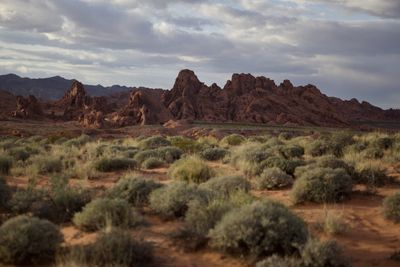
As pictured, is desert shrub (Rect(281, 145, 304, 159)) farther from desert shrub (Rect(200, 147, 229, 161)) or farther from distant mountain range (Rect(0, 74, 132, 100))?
distant mountain range (Rect(0, 74, 132, 100))

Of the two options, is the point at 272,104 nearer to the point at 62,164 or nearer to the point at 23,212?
the point at 62,164

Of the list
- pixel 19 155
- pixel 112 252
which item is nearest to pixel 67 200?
pixel 112 252

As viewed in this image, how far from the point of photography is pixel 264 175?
41.0ft

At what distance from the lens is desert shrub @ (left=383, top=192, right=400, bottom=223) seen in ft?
30.1

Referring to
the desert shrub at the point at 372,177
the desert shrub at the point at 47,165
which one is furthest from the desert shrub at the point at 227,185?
the desert shrub at the point at 47,165

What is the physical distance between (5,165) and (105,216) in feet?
30.2

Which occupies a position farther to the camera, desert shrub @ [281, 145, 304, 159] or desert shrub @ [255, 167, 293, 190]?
desert shrub @ [281, 145, 304, 159]

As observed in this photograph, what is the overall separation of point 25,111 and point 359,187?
5769 cm

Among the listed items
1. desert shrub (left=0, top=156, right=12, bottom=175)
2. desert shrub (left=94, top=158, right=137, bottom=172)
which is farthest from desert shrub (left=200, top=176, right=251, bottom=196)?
desert shrub (left=0, top=156, right=12, bottom=175)

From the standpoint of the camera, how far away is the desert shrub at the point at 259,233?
21.9ft

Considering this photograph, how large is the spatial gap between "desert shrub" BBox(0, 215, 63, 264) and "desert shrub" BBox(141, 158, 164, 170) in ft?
33.1

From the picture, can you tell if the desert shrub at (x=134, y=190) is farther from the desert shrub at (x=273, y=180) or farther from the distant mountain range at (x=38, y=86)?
the distant mountain range at (x=38, y=86)

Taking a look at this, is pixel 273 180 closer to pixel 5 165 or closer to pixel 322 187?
pixel 322 187

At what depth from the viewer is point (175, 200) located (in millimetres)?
9180
